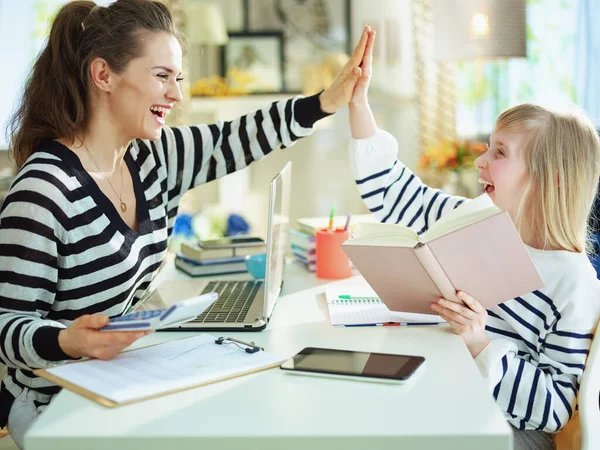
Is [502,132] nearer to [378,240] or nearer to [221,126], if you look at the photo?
[378,240]

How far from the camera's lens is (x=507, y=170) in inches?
56.6

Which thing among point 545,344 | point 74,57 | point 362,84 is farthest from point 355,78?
point 545,344

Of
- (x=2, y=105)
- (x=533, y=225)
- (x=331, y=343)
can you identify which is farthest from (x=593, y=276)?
(x=2, y=105)

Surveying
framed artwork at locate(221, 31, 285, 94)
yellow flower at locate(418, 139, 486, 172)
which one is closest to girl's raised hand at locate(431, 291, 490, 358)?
yellow flower at locate(418, 139, 486, 172)

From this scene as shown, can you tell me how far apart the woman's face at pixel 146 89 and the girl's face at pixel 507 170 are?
2.18ft

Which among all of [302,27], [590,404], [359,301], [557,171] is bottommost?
[590,404]

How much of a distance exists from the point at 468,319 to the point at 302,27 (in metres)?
4.17

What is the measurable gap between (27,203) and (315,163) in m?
A: 4.02

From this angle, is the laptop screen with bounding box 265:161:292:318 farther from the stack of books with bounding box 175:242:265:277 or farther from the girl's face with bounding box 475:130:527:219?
the girl's face with bounding box 475:130:527:219

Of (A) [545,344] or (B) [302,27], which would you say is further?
(B) [302,27]

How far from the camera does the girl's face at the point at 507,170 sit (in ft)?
4.69

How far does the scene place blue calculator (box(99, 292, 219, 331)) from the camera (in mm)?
979

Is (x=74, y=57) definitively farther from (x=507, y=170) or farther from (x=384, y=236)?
(x=507, y=170)

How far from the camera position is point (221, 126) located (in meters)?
1.82
